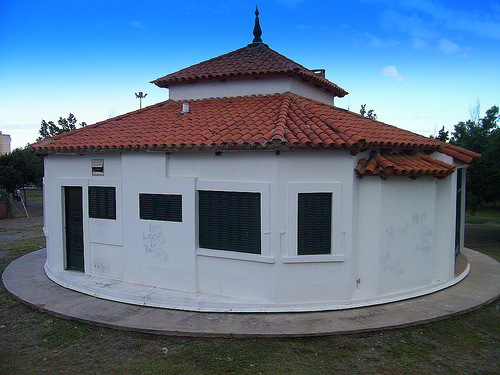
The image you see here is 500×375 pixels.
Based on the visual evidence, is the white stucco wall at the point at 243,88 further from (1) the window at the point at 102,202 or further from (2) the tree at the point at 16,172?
(2) the tree at the point at 16,172

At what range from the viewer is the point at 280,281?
7152mm

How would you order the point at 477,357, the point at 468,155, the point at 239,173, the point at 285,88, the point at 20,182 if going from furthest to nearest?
1. the point at 20,182
2. the point at 285,88
3. the point at 468,155
4. the point at 239,173
5. the point at 477,357

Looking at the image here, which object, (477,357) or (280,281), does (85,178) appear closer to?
(280,281)

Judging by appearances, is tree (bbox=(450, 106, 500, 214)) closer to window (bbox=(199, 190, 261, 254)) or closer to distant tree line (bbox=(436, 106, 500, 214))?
distant tree line (bbox=(436, 106, 500, 214))

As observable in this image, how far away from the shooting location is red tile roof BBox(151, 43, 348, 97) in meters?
9.80

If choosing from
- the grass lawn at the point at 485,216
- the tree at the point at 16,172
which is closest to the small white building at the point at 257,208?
the grass lawn at the point at 485,216

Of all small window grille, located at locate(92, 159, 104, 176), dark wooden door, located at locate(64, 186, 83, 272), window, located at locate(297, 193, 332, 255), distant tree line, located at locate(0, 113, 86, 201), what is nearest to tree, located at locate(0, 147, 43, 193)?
distant tree line, located at locate(0, 113, 86, 201)

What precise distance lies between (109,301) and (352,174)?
5707mm

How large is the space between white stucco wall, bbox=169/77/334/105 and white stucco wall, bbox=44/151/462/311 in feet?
10.8

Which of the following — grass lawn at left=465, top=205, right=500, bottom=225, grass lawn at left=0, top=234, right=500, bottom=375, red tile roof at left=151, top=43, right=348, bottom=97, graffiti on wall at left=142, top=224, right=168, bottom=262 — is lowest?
grass lawn at left=465, top=205, right=500, bottom=225

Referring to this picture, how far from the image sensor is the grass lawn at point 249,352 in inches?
210

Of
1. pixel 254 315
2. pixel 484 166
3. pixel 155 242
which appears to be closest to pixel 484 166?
pixel 484 166

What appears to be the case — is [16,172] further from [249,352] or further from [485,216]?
[485,216]

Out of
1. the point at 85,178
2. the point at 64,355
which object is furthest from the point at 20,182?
the point at 64,355
